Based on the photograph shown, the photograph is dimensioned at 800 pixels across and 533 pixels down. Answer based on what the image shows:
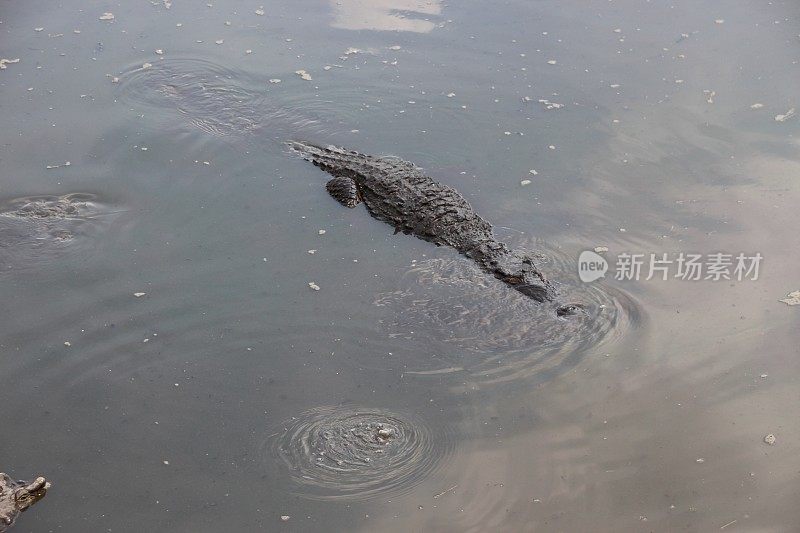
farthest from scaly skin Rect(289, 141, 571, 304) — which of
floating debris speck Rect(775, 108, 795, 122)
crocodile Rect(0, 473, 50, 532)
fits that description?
floating debris speck Rect(775, 108, 795, 122)

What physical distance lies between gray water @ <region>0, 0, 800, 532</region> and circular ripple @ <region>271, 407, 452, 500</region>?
23 mm

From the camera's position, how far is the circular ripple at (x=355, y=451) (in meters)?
5.91

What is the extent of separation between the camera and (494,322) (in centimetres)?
733

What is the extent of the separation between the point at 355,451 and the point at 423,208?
3.15 metres

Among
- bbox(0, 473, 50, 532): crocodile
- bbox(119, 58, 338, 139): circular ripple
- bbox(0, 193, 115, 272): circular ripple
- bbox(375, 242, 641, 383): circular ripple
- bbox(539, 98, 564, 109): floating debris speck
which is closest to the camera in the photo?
bbox(0, 473, 50, 532): crocodile

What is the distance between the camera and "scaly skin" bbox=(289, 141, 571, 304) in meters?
7.67

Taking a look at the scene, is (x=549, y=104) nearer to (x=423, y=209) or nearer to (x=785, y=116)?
(x=785, y=116)

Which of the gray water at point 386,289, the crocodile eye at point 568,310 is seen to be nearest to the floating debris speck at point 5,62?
the gray water at point 386,289

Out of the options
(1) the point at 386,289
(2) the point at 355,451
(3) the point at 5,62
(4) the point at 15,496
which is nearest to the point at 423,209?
(1) the point at 386,289

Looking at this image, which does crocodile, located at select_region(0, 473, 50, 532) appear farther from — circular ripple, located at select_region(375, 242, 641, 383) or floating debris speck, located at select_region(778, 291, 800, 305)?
floating debris speck, located at select_region(778, 291, 800, 305)

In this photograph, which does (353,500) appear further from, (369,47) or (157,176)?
(369,47)

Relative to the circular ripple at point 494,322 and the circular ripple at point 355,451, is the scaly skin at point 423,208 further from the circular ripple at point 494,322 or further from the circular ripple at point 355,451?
the circular ripple at point 355,451

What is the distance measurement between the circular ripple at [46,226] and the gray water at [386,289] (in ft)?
0.11

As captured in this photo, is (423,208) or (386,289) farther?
(423,208)
